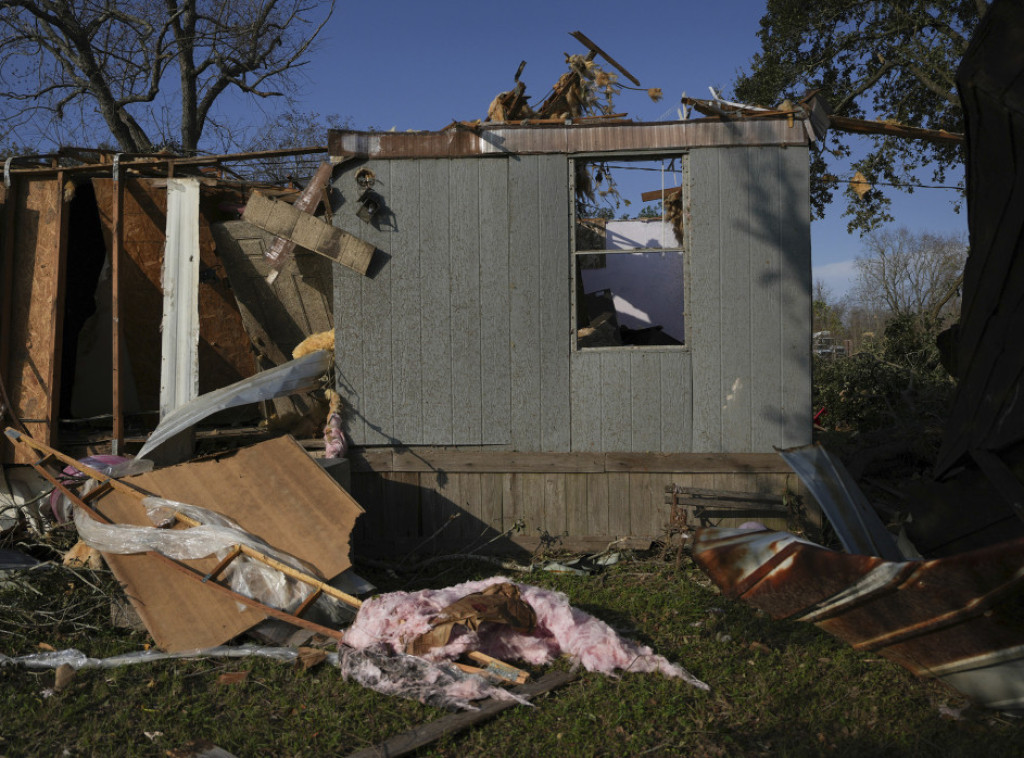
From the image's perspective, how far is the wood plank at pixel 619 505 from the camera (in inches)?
240

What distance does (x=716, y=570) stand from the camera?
3553 millimetres

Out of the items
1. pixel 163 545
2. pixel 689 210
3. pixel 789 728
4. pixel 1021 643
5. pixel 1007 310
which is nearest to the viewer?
pixel 1021 643

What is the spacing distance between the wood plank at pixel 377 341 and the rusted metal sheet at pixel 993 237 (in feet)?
13.1

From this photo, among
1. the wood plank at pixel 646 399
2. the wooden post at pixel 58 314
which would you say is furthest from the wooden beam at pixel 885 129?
the wooden post at pixel 58 314

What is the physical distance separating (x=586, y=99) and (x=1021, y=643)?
16.5 ft

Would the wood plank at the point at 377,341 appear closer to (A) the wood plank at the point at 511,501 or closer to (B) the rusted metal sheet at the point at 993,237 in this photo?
(A) the wood plank at the point at 511,501

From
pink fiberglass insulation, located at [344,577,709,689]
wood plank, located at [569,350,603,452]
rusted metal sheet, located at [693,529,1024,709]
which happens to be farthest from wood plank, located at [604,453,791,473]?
rusted metal sheet, located at [693,529,1024,709]

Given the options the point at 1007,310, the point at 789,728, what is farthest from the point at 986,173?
the point at 789,728

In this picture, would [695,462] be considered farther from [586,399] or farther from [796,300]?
[796,300]

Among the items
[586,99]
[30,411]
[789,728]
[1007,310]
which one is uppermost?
[586,99]


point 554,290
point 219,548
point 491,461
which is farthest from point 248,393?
point 554,290

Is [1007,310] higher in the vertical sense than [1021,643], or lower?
higher

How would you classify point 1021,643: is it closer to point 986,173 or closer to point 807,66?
point 986,173

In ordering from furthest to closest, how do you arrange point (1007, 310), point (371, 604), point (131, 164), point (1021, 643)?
point (131, 164)
point (371, 604)
point (1007, 310)
point (1021, 643)
